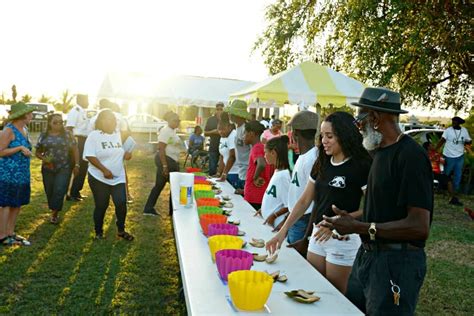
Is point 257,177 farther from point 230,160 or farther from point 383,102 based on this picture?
point 383,102

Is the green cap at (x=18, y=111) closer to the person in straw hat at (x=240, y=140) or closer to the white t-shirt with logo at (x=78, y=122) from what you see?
the person in straw hat at (x=240, y=140)

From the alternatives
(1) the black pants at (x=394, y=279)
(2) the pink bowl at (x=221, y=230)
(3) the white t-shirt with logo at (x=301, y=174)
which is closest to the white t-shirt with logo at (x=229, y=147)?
(3) the white t-shirt with logo at (x=301, y=174)

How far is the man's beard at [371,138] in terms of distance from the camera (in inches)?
89.1

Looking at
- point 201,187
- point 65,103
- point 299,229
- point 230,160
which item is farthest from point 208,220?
point 65,103

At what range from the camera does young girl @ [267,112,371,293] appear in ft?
9.13

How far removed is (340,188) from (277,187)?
3.55ft

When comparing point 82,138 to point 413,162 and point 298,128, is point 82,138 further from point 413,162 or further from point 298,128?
point 413,162

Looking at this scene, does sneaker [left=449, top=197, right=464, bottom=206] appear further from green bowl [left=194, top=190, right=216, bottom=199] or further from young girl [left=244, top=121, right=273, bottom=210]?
green bowl [left=194, top=190, right=216, bottom=199]

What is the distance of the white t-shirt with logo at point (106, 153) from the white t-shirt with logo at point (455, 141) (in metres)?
7.04

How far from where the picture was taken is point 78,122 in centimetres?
835

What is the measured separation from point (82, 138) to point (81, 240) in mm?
3055

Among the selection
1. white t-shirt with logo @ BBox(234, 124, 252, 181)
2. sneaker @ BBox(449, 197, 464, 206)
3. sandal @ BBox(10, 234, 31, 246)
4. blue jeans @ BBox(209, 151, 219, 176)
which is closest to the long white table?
white t-shirt with logo @ BBox(234, 124, 252, 181)

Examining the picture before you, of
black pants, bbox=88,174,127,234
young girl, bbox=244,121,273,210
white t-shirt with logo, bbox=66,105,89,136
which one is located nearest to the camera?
young girl, bbox=244,121,273,210

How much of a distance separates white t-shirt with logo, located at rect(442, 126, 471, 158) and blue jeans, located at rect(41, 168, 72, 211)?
24.2 feet
